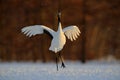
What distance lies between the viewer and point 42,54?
93.1ft

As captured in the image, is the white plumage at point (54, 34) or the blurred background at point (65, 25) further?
the blurred background at point (65, 25)

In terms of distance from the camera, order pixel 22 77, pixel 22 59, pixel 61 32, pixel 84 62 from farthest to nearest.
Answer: pixel 22 59 < pixel 84 62 < pixel 61 32 < pixel 22 77

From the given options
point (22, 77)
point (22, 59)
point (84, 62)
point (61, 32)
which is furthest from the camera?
point (22, 59)

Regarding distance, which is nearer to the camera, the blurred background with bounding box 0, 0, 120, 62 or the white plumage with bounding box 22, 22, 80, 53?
the white plumage with bounding box 22, 22, 80, 53

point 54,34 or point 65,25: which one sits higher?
point 54,34

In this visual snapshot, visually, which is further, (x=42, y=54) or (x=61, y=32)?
(x=42, y=54)

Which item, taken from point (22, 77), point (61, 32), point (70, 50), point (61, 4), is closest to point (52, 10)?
point (61, 4)

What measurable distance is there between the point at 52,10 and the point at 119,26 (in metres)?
4.02

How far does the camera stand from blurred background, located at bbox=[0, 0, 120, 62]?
27281mm

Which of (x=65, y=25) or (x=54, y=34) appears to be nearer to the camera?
(x=54, y=34)

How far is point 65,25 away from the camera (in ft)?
88.6

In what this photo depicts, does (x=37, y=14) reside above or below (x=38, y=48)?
above

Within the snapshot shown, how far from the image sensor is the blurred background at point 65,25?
2728 centimetres

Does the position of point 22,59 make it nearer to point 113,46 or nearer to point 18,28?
point 18,28
